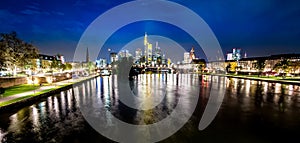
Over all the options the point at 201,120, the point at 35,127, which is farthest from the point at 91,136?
the point at 201,120

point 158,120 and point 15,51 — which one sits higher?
point 15,51

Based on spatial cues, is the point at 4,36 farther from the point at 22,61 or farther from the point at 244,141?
the point at 244,141

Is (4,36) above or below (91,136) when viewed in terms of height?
above

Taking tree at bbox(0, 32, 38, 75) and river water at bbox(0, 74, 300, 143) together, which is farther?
tree at bbox(0, 32, 38, 75)

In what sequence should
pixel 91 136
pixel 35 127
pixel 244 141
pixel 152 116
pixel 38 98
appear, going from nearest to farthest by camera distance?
1. pixel 244 141
2. pixel 91 136
3. pixel 35 127
4. pixel 152 116
5. pixel 38 98

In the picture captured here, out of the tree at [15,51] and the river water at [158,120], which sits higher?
the tree at [15,51]

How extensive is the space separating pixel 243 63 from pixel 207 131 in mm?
150040

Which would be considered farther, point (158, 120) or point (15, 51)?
point (15, 51)

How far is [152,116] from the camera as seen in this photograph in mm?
9641

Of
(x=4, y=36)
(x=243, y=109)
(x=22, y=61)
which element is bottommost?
(x=243, y=109)

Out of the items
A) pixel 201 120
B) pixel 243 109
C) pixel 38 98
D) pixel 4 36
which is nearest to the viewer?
pixel 201 120

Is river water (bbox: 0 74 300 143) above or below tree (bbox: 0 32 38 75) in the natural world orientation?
below

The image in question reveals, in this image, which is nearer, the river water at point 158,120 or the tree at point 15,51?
the river water at point 158,120

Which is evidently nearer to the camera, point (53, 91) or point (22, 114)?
point (22, 114)
